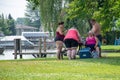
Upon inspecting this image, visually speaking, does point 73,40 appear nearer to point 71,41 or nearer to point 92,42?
point 71,41

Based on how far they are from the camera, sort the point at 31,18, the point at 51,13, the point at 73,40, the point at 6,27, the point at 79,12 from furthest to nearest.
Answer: the point at 31,18 → the point at 6,27 → the point at 51,13 → the point at 79,12 → the point at 73,40

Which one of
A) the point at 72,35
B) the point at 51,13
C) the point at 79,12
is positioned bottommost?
the point at 72,35

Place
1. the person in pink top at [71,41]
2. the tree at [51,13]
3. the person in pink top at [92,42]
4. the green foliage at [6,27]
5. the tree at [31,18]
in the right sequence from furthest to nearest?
1. the tree at [31,18]
2. the green foliage at [6,27]
3. the tree at [51,13]
4. the person in pink top at [92,42]
5. the person in pink top at [71,41]

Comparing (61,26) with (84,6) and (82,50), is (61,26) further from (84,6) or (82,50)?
(84,6)

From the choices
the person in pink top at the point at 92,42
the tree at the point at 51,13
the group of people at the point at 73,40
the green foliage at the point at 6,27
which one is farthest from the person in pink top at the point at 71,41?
the green foliage at the point at 6,27

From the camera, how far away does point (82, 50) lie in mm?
→ 19891

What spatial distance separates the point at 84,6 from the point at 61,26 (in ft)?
26.0

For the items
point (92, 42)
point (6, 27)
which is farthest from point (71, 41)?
point (6, 27)

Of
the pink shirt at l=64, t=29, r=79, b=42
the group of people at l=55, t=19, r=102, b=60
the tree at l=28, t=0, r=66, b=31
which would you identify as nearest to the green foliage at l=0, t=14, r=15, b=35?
the tree at l=28, t=0, r=66, b=31

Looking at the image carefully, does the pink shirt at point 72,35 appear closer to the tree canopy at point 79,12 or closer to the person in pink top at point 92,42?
the person in pink top at point 92,42

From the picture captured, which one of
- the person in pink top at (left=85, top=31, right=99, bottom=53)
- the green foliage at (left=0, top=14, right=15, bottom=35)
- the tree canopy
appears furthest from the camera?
the green foliage at (left=0, top=14, right=15, bottom=35)

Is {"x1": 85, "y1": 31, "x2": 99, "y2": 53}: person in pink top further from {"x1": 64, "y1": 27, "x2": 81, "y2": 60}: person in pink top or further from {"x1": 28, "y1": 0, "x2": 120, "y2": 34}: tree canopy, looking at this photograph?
{"x1": 28, "y1": 0, "x2": 120, "y2": 34}: tree canopy

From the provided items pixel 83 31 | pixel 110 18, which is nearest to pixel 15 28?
pixel 83 31

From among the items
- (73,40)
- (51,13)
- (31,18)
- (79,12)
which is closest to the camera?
(73,40)
